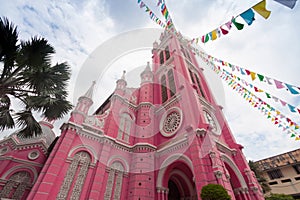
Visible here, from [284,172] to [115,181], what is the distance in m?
29.2

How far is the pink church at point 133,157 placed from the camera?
8602 millimetres

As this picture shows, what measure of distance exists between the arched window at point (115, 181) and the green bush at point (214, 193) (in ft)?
21.2

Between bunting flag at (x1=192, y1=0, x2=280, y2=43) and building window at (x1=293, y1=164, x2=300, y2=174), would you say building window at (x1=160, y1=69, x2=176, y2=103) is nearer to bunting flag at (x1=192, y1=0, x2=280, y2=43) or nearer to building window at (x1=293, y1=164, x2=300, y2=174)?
bunting flag at (x1=192, y1=0, x2=280, y2=43)

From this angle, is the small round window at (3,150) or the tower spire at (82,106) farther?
the small round window at (3,150)

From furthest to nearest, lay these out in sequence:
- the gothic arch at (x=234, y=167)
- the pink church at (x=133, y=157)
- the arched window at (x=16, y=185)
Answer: the gothic arch at (x=234, y=167) < the arched window at (x=16, y=185) < the pink church at (x=133, y=157)

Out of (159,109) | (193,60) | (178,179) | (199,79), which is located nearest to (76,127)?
(159,109)

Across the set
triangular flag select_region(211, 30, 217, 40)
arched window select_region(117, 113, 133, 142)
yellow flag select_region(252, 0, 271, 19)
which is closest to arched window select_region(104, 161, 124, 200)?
arched window select_region(117, 113, 133, 142)

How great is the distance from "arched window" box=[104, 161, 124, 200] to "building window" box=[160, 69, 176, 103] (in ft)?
27.5

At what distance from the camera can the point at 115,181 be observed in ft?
34.5

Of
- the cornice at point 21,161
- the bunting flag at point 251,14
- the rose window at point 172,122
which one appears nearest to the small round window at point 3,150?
the cornice at point 21,161

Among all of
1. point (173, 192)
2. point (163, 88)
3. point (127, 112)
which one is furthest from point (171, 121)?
point (173, 192)

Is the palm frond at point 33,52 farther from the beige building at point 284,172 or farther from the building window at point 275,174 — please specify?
the building window at point 275,174

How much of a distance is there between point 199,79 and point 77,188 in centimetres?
1668

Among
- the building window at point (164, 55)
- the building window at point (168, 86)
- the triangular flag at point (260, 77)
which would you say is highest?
the building window at point (164, 55)
